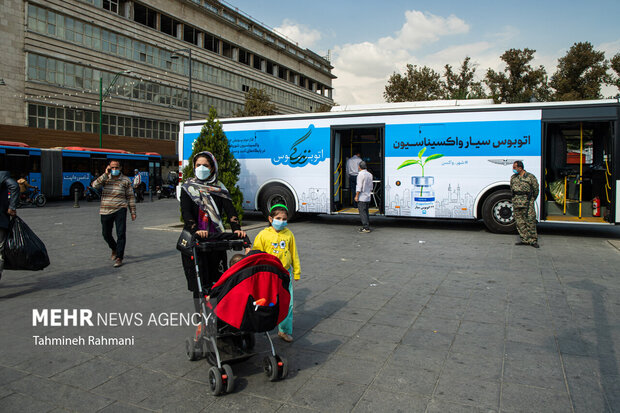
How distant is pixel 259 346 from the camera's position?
13.5 feet

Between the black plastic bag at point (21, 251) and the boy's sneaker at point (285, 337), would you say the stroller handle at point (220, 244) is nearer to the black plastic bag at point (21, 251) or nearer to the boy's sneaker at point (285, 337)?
the boy's sneaker at point (285, 337)

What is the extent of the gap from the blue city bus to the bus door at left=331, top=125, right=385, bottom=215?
14.5 m

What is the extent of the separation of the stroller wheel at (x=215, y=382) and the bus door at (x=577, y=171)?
32.0ft

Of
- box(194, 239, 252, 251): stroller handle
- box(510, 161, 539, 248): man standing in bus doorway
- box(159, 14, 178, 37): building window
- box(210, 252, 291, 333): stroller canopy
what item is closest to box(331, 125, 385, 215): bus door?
box(510, 161, 539, 248): man standing in bus doorway

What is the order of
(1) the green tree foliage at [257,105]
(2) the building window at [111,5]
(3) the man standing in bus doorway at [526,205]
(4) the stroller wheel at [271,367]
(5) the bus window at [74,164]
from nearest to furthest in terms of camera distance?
(4) the stroller wheel at [271,367] → (3) the man standing in bus doorway at [526,205] → (5) the bus window at [74,164] → (1) the green tree foliage at [257,105] → (2) the building window at [111,5]

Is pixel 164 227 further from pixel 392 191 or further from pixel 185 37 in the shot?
pixel 185 37

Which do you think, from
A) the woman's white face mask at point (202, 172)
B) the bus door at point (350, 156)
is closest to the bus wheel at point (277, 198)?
the bus door at point (350, 156)

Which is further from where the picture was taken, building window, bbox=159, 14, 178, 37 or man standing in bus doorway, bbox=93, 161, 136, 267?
building window, bbox=159, 14, 178, 37

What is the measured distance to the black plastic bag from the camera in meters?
5.64

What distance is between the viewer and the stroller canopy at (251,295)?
3.12 metres

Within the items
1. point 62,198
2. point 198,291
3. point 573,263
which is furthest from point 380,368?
point 62,198

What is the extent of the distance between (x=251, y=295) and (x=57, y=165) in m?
25.2

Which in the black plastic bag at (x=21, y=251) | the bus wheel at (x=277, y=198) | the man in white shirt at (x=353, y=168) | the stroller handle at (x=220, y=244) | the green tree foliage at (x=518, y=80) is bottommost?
the black plastic bag at (x=21, y=251)

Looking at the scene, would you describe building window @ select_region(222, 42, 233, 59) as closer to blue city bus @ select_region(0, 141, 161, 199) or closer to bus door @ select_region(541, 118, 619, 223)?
blue city bus @ select_region(0, 141, 161, 199)
